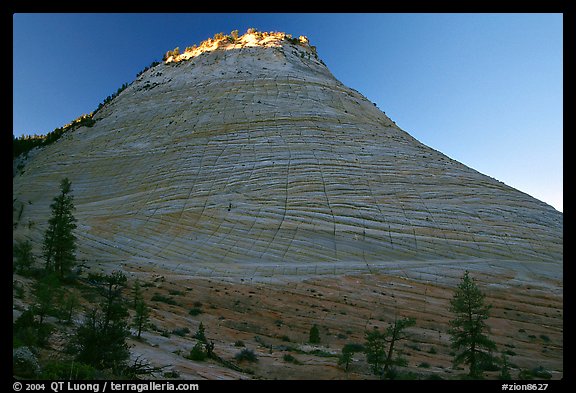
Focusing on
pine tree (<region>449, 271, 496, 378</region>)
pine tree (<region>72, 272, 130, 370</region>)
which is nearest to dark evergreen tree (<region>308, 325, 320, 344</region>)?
pine tree (<region>449, 271, 496, 378</region>)

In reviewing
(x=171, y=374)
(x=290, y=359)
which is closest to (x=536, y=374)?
(x=290, y=359)

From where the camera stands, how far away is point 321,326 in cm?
1373

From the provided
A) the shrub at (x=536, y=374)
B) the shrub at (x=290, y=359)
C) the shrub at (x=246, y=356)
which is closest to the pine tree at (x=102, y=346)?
the shrub at (x=246, y=356)

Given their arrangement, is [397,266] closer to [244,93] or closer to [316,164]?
[316,164]

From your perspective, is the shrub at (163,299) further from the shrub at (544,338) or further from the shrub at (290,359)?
the shrub at (544,338)

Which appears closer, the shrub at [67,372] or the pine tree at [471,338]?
the shrub at [67,372]

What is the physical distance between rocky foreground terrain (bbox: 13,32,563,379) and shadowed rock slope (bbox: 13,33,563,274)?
0.11 m

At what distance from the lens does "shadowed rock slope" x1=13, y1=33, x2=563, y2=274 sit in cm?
2034

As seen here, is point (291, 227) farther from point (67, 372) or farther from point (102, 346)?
point (67, 372)

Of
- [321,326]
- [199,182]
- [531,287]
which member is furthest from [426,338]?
[199,182]

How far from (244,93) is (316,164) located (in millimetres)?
14366

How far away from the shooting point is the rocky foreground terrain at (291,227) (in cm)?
1330

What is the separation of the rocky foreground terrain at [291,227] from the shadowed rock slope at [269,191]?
109 mm

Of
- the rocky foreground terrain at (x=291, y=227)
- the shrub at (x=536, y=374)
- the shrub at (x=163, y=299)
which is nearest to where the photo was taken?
the shrub at (x=536, y=374)
